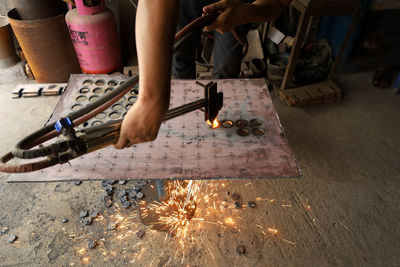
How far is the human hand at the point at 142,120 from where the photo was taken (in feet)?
3.71

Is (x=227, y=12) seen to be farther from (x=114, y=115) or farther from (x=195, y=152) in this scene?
(x=114, y=115)

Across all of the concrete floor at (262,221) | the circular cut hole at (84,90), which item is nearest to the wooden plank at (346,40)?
the concrete floor at (262,221)

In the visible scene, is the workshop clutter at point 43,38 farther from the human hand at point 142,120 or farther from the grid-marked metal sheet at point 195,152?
the human hand at point 142,120

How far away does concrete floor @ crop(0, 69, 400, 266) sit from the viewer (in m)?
2.24

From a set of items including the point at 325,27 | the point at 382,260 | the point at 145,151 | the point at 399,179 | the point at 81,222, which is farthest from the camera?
the point at 325,27

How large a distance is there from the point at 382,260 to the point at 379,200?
2.09 ft

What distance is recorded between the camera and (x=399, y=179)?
2.87 m

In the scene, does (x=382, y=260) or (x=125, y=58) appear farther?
(x=125, y=58)

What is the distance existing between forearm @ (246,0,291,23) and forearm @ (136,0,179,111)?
0.90 metres

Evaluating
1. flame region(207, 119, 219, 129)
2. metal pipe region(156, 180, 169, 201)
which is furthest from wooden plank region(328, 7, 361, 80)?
metal pipe region(156, 180, 169, 201)

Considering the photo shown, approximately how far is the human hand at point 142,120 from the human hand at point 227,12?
853mm

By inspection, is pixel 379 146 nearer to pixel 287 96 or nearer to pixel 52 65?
pixel 287 96

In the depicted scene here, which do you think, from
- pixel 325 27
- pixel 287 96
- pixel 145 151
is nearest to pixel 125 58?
pixel 287 96

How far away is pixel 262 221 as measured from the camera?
2.48 metres
